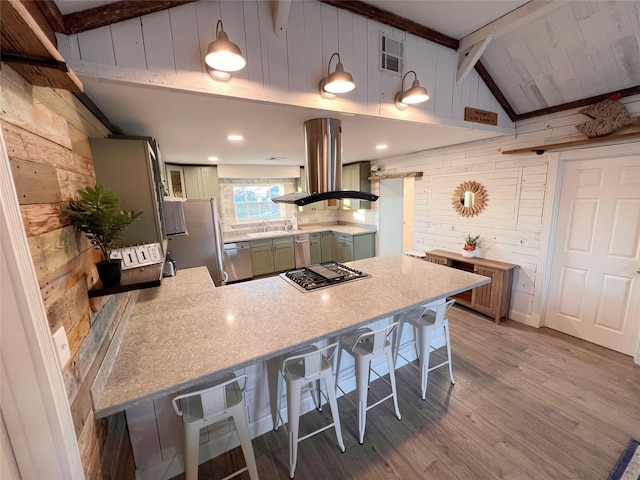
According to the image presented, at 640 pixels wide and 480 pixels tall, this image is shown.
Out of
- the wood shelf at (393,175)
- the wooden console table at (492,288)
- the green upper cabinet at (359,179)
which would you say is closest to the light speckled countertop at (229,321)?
the wooden console table at (492,288)

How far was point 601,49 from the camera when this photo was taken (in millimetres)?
2043

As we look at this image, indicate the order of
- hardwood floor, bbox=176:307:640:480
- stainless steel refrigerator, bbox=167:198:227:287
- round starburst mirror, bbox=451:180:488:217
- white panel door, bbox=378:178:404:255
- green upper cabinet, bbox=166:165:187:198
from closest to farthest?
hardwood floor, bbox=176:307:640:480, stainless steel refrigerator, bbox=167:198:227:287, round starburst mirror, bbox=451:180:488:217, green upper cabinet, bbox=166:165:187:198, white panel door, bbox=378:178:404:255

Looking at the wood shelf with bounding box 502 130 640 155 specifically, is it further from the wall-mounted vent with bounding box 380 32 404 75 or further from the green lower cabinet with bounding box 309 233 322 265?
the green lower cabinet with bounding box 309 233 322 265

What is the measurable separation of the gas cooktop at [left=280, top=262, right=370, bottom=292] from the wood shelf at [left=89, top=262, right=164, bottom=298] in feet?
3.35

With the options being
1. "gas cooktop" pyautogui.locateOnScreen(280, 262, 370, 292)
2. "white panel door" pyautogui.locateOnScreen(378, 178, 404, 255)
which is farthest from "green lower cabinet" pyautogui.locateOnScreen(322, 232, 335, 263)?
"gas cooktop" pyautogui.locateOnScreen(280, 262, 370, 292)

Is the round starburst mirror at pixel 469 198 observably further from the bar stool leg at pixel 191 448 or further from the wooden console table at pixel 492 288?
the bar stool leg at pixel 191 448

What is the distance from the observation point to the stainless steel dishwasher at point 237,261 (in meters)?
4.49

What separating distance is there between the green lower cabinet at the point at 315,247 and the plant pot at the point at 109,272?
430 cm

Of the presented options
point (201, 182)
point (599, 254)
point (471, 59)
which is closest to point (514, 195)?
point (599, 254)

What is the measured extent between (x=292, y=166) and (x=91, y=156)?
13.4ft

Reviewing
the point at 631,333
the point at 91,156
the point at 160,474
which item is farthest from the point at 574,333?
the point at 91,156

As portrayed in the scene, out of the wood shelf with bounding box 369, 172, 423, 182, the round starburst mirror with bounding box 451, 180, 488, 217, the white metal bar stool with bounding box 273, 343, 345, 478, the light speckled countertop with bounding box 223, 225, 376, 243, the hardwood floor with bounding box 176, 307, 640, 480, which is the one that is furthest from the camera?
the light speckled countertop with bounding box 223, 225, 376, 243

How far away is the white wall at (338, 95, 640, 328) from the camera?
9.11 ft

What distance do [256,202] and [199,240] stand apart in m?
2.36
